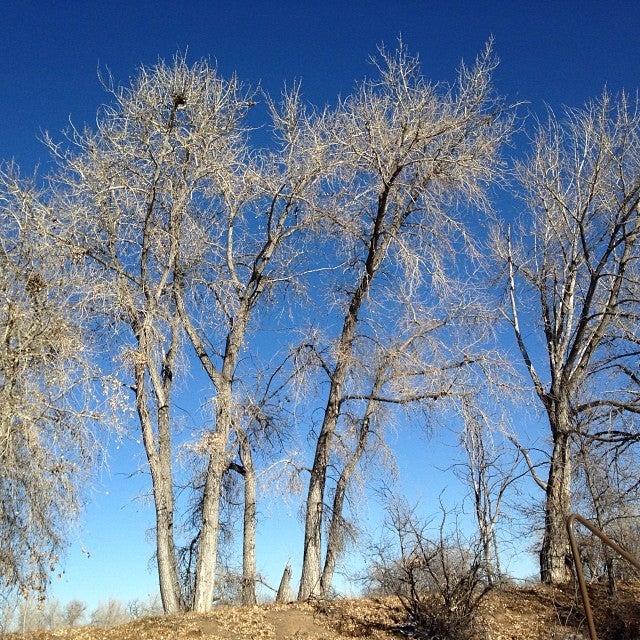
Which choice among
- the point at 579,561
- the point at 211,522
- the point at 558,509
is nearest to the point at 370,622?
the point at 211,522

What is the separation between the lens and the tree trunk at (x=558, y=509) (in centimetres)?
1434

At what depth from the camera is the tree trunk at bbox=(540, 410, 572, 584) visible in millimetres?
14344

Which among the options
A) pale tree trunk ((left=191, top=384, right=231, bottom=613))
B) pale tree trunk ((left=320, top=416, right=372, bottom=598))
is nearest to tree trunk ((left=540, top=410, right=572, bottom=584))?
pale tree trunk ((left=320, top=416, right=372, bottom=598))

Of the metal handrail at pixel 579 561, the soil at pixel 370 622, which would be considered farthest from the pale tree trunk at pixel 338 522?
the metal handrail at pixel 579 561

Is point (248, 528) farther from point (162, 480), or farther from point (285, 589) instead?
point (162, 480)

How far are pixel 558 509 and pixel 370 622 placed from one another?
15.0 ft

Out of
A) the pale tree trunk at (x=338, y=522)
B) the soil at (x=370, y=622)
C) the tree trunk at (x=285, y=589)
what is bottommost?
the soil at (x=370, y=622)

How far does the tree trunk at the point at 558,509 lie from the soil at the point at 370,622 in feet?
2.66

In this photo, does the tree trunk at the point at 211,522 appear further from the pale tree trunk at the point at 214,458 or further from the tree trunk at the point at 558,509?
the tree trunk at the point at 558,509

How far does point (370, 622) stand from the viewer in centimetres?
1184

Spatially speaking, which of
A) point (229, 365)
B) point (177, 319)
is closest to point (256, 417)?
point (229, 365)

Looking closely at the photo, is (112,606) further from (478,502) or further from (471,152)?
(471,152)

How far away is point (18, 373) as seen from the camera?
408 inches

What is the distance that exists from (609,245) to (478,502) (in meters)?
5.95
